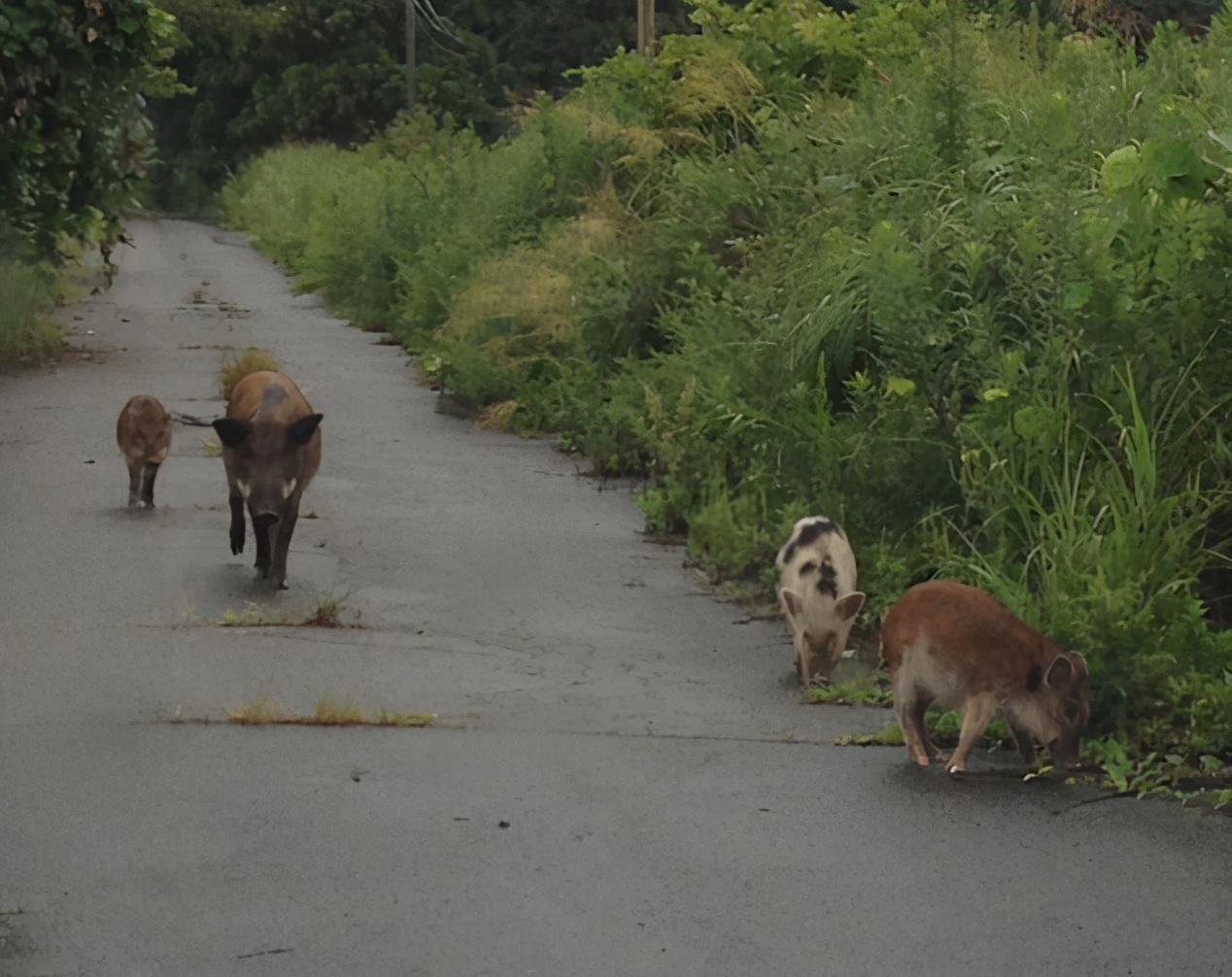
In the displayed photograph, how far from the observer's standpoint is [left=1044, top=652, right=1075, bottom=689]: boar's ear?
8133mm

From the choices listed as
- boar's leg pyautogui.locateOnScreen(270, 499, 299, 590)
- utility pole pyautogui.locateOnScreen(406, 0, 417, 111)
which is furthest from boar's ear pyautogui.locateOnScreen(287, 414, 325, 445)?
utility pole pyautogui.locateOnScreen(406, 0, 417, 111)

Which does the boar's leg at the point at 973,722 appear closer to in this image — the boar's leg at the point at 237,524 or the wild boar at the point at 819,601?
the wild boar at the point at 819,601

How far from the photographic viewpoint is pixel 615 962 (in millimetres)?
6359

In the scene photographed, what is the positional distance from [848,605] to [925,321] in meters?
2.26

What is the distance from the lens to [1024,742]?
8328 millimetres

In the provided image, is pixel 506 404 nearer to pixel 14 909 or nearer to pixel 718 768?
pixel 718 768

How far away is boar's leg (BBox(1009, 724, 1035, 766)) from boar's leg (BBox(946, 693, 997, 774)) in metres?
0.14

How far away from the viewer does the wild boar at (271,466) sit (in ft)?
38.3

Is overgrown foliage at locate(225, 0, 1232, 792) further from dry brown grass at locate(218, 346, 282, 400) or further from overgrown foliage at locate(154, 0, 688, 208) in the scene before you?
overgrown foliage at locate(154, 0, 688, 208)

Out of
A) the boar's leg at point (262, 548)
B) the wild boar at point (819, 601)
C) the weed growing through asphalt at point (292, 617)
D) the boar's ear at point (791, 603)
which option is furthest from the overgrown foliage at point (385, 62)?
the boar's ear at point (791, 603)

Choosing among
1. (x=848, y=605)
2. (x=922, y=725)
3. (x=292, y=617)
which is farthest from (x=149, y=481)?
(x=922, y=725)

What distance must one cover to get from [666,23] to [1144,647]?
5817cm

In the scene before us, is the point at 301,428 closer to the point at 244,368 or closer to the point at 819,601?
the point at 819,601

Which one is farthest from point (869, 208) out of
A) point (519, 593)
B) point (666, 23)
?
point (666, 23)
